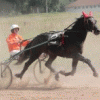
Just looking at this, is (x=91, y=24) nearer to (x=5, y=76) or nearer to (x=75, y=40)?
(x=75, y=40)

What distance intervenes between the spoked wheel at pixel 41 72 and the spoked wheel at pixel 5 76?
97 cm

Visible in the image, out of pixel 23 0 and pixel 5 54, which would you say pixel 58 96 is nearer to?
pixel 5 54

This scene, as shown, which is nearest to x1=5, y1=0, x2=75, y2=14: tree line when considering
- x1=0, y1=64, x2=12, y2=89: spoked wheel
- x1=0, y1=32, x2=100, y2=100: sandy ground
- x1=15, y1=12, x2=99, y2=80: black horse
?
x1=0, y1=32, x2=100, y2=100: sandy ground

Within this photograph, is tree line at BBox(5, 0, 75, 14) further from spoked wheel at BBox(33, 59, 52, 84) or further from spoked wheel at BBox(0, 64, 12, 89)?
spoked wheel at BBox(0, 64, 12, 89)

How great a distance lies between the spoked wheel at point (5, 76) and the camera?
24.6ft

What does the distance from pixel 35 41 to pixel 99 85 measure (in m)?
2.06

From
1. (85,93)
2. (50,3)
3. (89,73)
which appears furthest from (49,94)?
(50,3)

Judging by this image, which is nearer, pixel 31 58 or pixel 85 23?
pixel 85 23

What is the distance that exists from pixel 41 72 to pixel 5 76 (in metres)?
1.10

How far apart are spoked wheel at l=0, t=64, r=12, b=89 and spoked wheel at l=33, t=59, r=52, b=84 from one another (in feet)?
3.17

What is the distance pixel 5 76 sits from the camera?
7594 mm

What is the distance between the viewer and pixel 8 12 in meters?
39.9

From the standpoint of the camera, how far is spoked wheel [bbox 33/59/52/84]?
8.13 meters

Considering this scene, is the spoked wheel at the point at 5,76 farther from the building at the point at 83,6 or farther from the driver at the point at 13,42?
the building at the point at 83,6
